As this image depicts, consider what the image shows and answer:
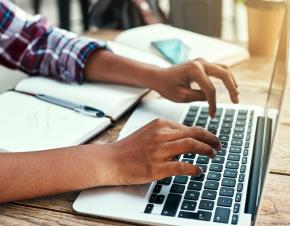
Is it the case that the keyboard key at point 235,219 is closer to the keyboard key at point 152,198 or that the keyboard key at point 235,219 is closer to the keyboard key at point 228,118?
the keyboard key at point 152,198

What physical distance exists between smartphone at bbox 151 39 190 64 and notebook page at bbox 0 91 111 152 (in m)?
0.32

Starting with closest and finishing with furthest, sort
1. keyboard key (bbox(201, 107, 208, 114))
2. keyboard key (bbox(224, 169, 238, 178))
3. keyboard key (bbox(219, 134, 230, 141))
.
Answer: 1. keyboard key (bbox(224, 169, 238, 178))
2. keyboard key (bbox(219, 134, 230, 141))
3. keyboard key (bbox(201, 107, 208, 114))

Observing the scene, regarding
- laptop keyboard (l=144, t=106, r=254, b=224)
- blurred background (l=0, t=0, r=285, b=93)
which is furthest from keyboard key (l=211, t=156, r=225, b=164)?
blurred background (l=0, t=0, r=285, b=93)

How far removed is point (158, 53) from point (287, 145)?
453mm

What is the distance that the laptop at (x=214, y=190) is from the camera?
0.64m

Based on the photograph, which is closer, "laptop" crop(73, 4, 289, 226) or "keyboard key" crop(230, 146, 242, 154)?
"laptop" crop(73, 4, 289, 226)

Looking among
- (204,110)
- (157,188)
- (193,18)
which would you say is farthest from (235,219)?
(193,18)

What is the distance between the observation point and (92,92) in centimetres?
98

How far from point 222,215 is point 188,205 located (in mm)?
46

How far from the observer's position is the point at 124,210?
26.2 inches

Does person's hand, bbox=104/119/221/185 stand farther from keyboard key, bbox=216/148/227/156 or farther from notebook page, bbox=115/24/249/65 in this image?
notebook page, bbox=115/24/249/65

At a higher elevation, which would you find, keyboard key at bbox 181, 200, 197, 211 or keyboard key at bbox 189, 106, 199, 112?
keyboard key at bbox 181, 200, 197, 211

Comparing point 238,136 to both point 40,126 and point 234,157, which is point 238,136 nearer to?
point 234,157

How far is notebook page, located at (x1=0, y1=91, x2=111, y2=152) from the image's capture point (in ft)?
2.63
